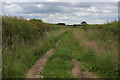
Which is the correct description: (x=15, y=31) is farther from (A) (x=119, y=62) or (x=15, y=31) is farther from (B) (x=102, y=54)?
(A) (x=119, y=62)

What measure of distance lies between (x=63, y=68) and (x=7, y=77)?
2.83m

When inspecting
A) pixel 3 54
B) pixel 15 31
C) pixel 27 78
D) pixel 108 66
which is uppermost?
pixel 15 31

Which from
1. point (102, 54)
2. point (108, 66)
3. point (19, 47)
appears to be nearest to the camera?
point (108, 66)

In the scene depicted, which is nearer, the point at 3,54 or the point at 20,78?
the point at 20,78

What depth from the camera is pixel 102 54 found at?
26.7 feet

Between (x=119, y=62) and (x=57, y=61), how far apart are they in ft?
11.4

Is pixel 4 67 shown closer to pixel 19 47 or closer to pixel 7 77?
pixel 7 77

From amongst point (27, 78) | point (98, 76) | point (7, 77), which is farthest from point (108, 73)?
point (7, 77)

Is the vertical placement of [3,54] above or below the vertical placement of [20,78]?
above

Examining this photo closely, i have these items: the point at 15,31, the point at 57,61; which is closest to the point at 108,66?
the point at 57,61

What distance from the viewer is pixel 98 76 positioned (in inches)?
255

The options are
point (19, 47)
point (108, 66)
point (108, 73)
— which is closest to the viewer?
Answer: point (108, 73)

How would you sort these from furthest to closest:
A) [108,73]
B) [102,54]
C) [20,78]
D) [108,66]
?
[102,54]
[108,66]
[108,73]
[20,78]

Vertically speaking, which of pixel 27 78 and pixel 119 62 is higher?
pixel 119 62
